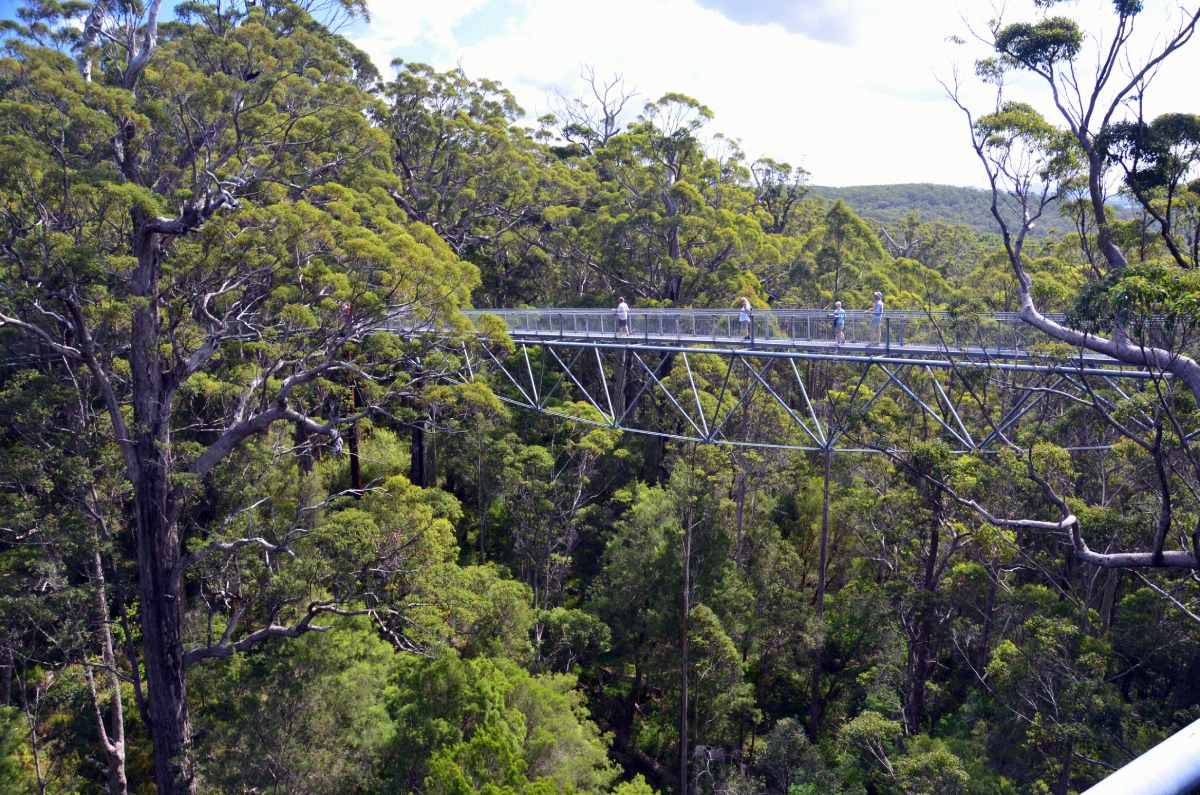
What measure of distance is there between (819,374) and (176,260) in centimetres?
1925

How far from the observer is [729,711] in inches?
706

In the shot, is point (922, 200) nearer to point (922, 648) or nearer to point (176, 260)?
point (922, 648)

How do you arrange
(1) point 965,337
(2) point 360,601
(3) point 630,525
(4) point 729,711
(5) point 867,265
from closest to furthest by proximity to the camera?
(1) point 965,337 < (2) point 360,601 < (4) point 729,711 < (3) point 630,525 < (5) point 867,265

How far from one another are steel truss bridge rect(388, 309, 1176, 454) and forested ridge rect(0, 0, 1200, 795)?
1.15 ft

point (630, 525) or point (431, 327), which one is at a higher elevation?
point (431, 327)

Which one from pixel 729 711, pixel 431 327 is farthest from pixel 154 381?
pixel 729 711

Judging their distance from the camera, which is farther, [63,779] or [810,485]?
[810,485]

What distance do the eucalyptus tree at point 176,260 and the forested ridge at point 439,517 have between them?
0.07 metres

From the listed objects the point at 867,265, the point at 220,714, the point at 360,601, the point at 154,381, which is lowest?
the point at 220,714

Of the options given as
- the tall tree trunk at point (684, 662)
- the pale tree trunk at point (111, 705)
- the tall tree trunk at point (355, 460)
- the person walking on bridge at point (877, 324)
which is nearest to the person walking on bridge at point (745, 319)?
the person walking on bridge at point (877, 324)

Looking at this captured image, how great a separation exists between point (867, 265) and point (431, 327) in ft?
66.2

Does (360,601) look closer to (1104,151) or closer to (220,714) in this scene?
(220,714)

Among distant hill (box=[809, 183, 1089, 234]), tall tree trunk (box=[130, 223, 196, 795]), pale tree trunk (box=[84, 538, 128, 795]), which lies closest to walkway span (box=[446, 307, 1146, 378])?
tall tree trunk (box=[130, 223, 196, 795])

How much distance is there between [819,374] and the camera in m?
25.6
